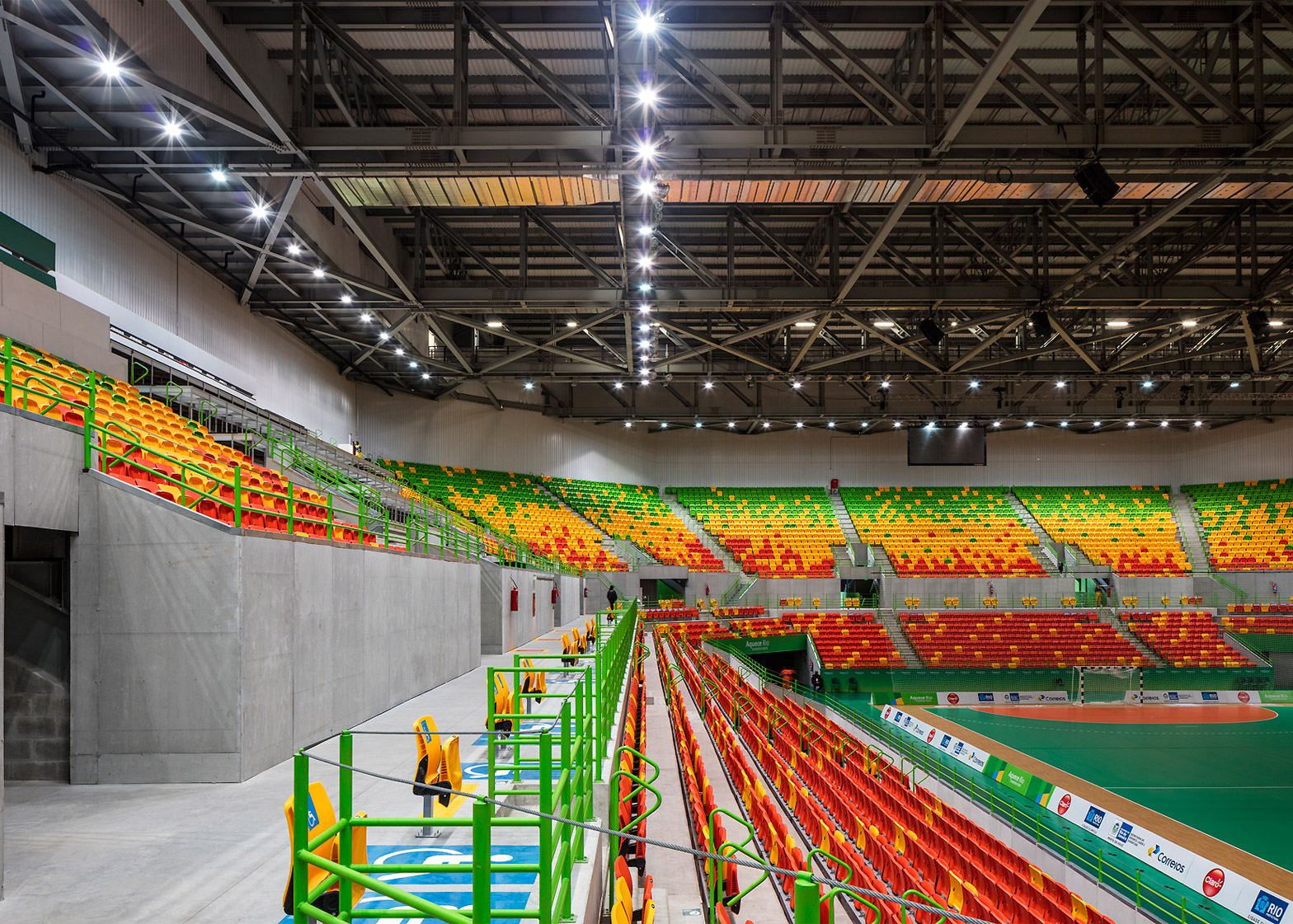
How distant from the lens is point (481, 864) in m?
3.02

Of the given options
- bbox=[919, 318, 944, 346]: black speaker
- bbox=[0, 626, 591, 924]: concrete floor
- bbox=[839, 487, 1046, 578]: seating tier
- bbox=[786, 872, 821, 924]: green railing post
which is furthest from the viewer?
bbox=[839, 487, 1046, 578]: seating tier

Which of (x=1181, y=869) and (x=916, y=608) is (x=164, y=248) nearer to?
(x=1181, y=869)

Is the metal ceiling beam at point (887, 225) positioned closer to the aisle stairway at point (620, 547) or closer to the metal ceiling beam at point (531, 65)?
the metal ceiling beam at point (531, 65)

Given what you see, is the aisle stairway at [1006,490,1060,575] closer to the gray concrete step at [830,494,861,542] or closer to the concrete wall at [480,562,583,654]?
the gray concrete step at [830,494,861,542]

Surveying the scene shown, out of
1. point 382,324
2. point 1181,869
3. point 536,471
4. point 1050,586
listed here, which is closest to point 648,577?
point 536,471

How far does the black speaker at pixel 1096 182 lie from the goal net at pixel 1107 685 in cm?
2140

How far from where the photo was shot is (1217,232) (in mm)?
20047

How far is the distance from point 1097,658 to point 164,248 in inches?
1326

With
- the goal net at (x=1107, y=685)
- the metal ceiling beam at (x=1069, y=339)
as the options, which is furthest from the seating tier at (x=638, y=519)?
Answer: the metal ceiling beam at (x=1069, y=339)

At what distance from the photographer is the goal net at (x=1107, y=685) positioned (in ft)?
96.7

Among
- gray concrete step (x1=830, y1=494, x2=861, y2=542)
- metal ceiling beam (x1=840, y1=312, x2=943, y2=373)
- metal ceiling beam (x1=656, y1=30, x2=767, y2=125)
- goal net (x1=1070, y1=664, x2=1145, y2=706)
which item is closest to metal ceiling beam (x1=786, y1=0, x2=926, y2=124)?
metal ceiling beam (x1=656, y1=30, x2=767, y2=125)

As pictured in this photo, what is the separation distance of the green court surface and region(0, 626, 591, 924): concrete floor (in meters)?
14.3

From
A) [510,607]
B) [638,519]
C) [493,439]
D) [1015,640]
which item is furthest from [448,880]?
[638,519]

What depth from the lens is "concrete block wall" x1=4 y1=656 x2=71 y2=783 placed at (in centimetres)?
809
